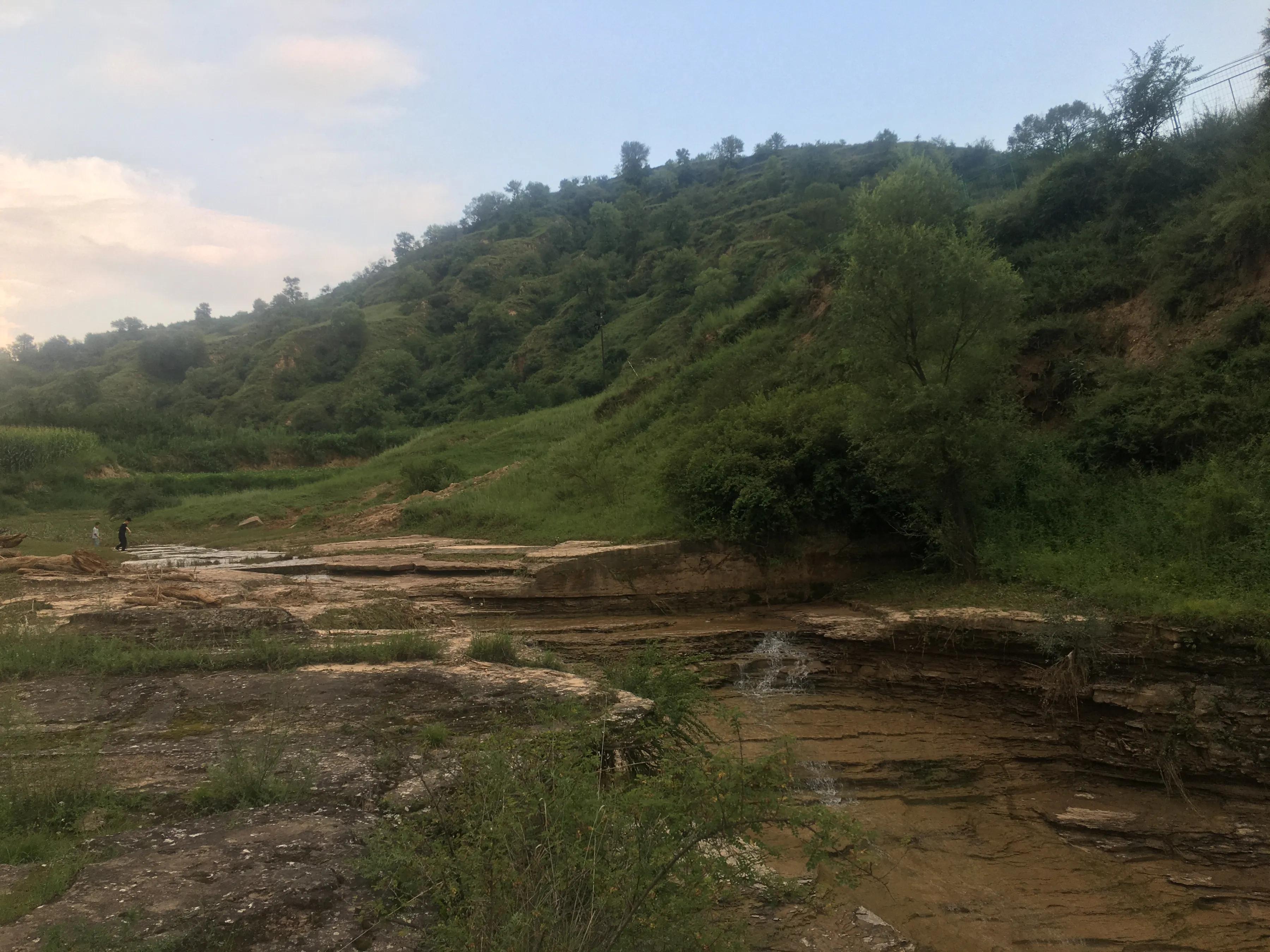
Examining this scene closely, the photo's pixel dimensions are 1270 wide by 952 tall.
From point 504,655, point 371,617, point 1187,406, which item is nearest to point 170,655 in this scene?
point 371,617

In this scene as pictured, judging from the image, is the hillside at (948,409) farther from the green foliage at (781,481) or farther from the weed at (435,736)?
the weed at (435,736)

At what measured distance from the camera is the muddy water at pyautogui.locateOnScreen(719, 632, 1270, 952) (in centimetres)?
734

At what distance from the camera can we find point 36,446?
37.8 metres

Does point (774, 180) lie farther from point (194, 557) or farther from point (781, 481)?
point (194, 557)

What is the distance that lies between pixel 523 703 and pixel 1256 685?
8784mm

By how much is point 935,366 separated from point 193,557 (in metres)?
20.0

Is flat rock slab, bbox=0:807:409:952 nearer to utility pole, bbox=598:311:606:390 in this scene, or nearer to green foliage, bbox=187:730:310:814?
green foliage, bbox=187:730:310:814

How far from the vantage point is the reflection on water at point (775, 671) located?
12.5 meters

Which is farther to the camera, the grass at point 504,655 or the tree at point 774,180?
the tree at point 774,180

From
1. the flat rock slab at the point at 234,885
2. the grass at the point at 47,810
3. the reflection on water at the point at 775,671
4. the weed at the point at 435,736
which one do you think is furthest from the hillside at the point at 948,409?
the grass at the point at 47,810

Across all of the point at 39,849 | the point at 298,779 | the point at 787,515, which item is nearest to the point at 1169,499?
the point at 787,515

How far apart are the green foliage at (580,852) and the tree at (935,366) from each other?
394 inches

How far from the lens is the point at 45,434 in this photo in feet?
129

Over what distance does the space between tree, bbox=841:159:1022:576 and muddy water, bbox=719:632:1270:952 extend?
425 cm
